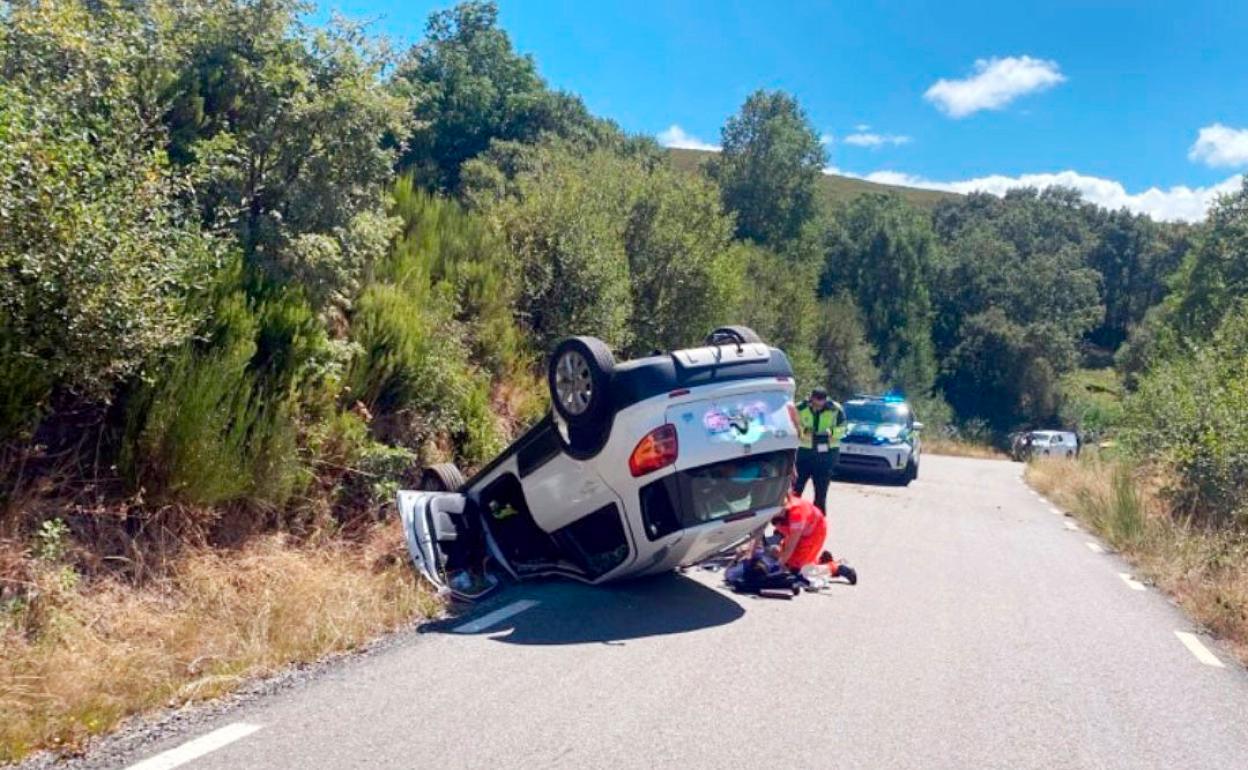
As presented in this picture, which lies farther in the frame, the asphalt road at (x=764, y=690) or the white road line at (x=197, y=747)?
the asphalt road at (x=764, y=690)

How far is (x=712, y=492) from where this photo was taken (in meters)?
7.71

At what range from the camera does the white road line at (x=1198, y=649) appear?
7503mm

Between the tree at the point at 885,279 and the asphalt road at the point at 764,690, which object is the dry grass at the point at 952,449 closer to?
the tree at the point at 885,279

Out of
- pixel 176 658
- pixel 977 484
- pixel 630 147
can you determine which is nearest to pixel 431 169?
pixel 630 147

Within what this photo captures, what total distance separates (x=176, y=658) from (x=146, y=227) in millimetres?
2670

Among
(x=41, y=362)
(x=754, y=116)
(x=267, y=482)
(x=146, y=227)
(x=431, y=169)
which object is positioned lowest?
(x=267, y=482)

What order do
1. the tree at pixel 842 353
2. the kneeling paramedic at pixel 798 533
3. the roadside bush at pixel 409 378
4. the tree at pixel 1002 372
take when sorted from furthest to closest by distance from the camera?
the tree at pixel 1002 372 → the tree at pixel 842 353 → the roadside bush at pixel 409 378 → the kneeling paramedic at pixel 798 533

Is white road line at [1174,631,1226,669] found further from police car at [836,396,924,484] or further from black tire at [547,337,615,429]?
police car at [836,396,924,484]

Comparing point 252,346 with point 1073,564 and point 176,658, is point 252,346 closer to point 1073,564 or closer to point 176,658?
point 176,658

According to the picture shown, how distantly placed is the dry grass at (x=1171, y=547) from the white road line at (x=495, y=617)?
5051 millimetres

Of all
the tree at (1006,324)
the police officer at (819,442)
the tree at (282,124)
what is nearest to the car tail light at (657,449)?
the tree at (282,124)

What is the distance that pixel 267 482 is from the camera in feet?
26.9

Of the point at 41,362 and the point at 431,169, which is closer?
the point at 41,362

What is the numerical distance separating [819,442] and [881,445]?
910 centimetres
